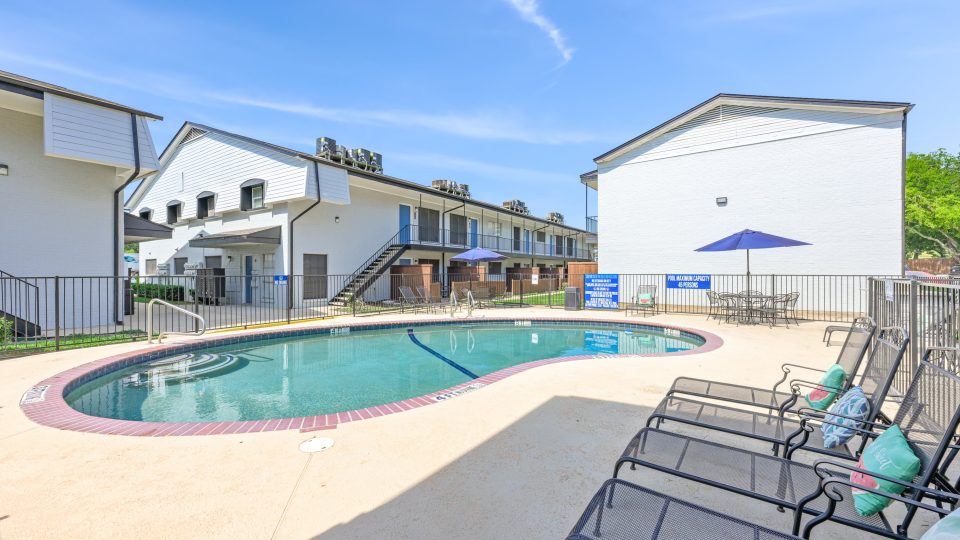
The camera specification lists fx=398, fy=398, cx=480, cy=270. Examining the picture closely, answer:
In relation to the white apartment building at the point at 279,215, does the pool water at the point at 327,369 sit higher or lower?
lower

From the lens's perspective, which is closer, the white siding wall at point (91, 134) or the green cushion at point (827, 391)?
the green cushion at point (827, 391)

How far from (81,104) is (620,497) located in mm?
13923

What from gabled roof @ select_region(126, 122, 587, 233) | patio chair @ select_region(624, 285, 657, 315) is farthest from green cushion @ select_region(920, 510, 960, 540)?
gabled roof @ select_region(126, 122, 587, 233)

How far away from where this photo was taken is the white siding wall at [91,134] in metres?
9.26

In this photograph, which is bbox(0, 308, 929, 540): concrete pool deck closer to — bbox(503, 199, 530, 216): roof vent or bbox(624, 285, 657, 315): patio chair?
bbox(624, 285, 657, 315): patio chair

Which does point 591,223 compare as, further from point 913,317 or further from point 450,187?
point 913,317

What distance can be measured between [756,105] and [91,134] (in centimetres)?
1949

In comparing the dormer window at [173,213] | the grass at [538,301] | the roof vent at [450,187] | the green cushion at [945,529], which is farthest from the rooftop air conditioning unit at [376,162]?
the green cushion at [945,529]

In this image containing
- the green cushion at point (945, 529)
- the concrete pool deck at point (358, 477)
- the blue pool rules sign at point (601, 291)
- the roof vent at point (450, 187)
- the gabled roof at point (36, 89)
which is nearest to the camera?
the green cushion at point (945, 529)

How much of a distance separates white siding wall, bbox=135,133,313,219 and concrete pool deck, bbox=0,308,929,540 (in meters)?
12.4

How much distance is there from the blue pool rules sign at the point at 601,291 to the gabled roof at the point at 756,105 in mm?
5181

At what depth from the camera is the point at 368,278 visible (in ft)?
56.6

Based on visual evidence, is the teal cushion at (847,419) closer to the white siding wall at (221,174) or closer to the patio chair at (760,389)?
the patio chair at (760,389)

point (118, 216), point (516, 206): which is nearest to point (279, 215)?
point (118, 216)
